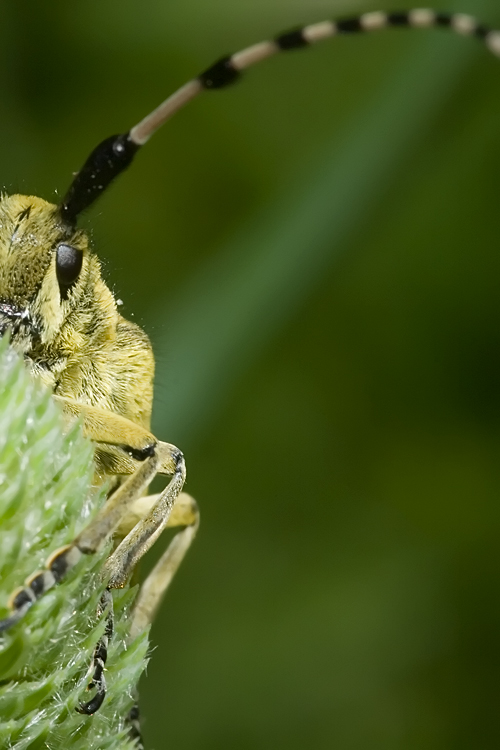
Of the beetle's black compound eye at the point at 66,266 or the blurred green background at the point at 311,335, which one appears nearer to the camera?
the beetle's black compound eye at the point at 66,266

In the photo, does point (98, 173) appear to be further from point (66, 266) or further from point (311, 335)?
point (311, 335)

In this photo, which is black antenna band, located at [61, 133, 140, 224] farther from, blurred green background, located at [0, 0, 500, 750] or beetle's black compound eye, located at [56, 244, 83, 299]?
blurred green background, located at [0, 0, 500, 750]

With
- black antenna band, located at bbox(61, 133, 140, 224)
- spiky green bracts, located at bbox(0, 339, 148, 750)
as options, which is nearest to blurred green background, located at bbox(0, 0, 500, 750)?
black antenna band, located at bbox(61, 133, 140, 224)

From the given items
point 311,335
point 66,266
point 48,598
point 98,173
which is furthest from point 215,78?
point 311,335

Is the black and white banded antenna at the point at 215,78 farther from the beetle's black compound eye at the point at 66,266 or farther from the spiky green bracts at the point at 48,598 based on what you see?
the spiky green bracts at the point at 48,598

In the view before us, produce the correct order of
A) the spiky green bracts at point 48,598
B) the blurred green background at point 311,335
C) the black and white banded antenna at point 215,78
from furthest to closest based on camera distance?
the blurred green background at point 311,335
the black and white banded antenna at point 215,78
the spiky green bracts at point 48,598

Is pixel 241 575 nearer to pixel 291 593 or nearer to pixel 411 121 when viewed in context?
pixel 291 593

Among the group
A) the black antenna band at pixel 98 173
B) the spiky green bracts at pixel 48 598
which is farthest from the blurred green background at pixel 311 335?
the spiky green bracts at pixel 48 598
